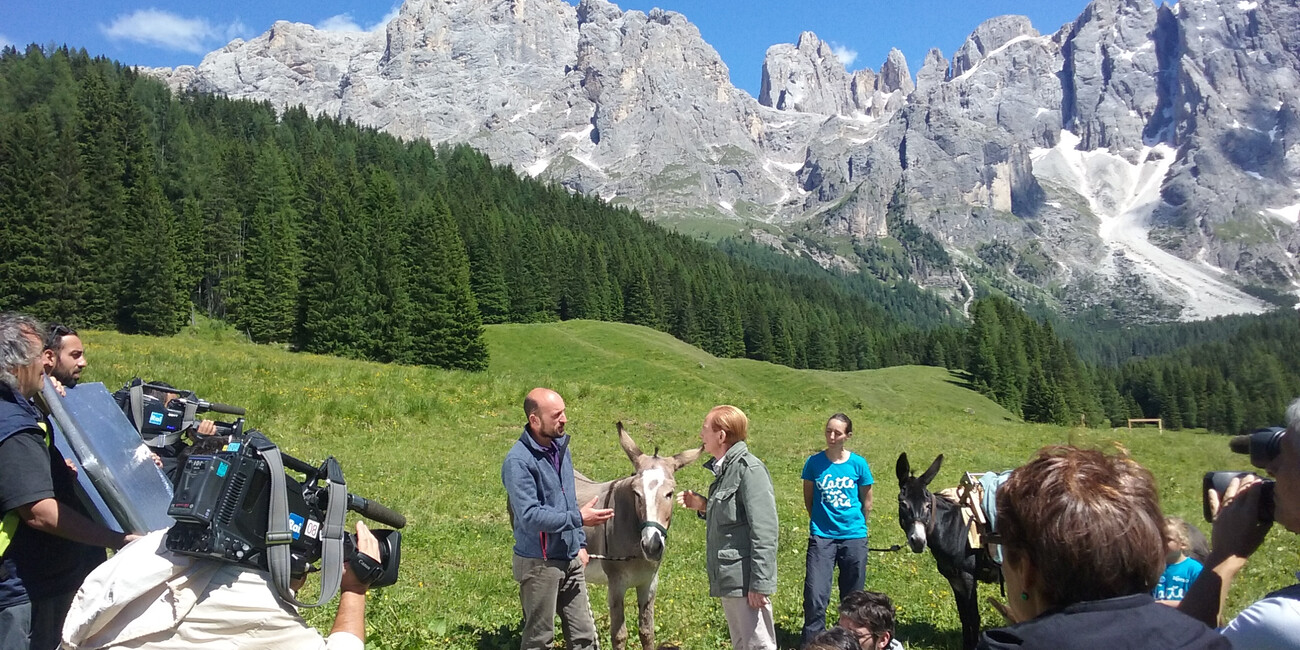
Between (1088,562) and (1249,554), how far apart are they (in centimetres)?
122

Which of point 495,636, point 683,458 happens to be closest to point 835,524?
point 683,458

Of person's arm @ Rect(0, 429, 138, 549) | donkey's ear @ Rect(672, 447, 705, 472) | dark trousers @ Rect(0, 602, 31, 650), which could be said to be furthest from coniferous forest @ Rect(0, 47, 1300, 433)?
person's arm @ Rect(0, 429, 138, 549)

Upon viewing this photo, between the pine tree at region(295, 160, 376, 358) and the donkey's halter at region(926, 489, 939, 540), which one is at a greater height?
the pine tree at region(295, 160, 376, 358)

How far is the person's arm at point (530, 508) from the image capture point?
5855mm

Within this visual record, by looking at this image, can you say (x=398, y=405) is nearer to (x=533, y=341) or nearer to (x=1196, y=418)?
(x=533, y=341)

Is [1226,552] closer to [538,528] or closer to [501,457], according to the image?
[538,528]

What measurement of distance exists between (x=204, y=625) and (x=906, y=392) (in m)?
72.7

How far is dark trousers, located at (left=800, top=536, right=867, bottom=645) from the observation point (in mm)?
7852

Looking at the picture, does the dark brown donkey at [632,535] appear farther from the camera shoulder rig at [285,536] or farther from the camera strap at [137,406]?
the camera shoulder rig at [285,536]

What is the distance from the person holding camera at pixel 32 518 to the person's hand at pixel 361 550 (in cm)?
168

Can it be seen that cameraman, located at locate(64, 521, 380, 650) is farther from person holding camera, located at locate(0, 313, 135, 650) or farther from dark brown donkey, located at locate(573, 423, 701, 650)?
dark brown donkey, located at locate(573, 423, 701, 650)

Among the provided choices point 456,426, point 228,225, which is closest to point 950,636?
point 456,426

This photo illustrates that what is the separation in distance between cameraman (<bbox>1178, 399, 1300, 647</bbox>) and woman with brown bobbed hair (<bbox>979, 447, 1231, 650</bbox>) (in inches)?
23.4

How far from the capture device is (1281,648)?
8.36ft
